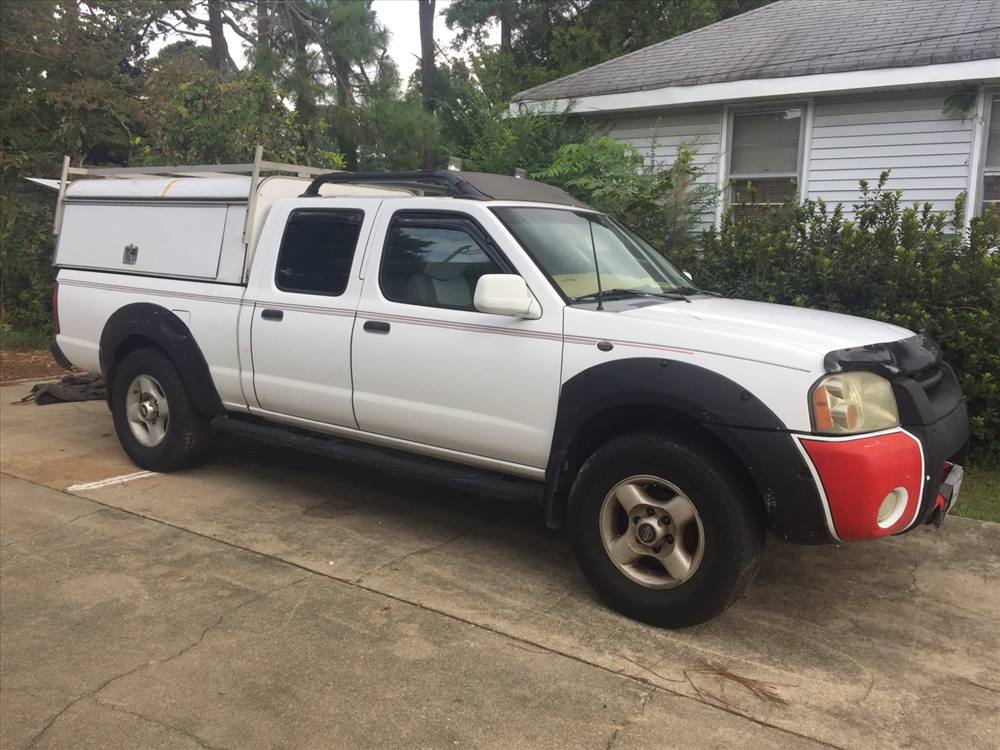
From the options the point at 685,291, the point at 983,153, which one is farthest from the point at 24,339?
the point at 983,153

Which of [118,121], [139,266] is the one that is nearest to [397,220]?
[139,266]

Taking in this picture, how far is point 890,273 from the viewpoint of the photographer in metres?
6.49

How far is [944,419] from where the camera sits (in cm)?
374

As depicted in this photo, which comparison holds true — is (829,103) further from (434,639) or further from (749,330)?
(434,639)

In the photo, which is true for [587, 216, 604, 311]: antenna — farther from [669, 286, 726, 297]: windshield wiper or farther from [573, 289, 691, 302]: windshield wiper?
[669, 286, 726, 297]: windshield wiper

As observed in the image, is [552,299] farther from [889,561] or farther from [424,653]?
[889,561]

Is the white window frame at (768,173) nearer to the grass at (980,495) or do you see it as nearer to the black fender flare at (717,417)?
the grass at (980,495)

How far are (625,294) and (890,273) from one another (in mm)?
3093

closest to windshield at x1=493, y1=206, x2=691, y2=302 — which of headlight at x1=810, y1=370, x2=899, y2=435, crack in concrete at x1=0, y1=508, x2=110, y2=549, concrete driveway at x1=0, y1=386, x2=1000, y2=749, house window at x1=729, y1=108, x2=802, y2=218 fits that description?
headlight at x1=810, y1=370, x2=899, y2=435

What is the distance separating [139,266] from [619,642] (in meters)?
4.33

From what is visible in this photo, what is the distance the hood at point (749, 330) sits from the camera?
3.52 metres

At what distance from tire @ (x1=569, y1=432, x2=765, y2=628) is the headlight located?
47 centimetres

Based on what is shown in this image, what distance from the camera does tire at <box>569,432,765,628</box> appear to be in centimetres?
359

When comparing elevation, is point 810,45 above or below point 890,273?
above
